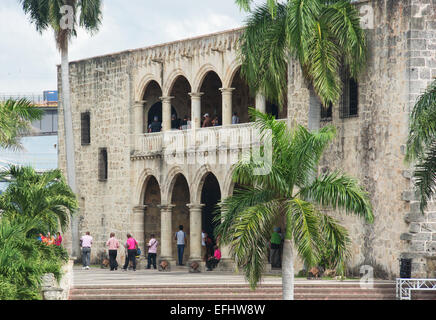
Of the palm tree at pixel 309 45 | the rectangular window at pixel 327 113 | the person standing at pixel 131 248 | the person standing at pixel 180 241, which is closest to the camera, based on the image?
the palm tree at pixel 309 45

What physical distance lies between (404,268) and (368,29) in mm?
6574

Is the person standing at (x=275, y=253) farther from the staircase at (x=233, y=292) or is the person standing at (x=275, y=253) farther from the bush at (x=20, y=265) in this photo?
the bush at (x=20, y=265)

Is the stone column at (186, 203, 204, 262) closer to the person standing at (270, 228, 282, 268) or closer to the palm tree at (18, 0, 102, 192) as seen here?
the person standing at (270, 228, 282, 268)

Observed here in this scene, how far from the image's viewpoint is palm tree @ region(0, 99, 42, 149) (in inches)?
910

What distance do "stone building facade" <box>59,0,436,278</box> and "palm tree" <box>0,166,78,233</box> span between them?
7371mm

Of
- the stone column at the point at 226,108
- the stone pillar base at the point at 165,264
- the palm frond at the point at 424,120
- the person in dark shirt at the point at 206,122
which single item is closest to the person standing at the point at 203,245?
the stone pillar base at the point at 165,264

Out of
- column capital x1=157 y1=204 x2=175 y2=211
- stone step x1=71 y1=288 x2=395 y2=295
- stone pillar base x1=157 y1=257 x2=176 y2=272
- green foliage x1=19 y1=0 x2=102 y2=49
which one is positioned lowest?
stone pillar base x1=157 y1=257 x2=176 y2=272

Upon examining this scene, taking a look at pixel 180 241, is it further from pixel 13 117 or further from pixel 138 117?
pixel 13 117

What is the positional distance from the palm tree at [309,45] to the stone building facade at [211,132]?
0.87 meters

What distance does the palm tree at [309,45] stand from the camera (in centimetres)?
2789

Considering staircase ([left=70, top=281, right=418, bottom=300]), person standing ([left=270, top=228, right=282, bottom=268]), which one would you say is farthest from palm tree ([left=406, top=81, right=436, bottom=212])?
person standing ([left=270, top=228, right=282, bottom=268])

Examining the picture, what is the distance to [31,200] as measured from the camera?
2620 centimetres
